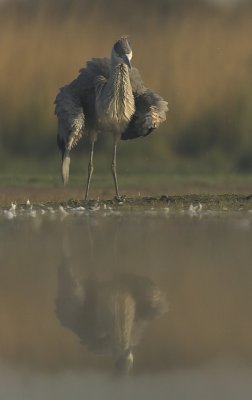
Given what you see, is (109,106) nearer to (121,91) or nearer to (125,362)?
(121,91)

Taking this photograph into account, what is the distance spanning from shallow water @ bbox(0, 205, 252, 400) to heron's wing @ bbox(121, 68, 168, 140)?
2612 millimetres

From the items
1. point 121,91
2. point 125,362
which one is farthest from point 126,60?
point 125,362

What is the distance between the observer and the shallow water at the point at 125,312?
4426 mm

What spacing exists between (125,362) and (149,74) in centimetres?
1418

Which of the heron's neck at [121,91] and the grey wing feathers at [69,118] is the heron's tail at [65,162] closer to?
the grey wing feathers at [69,118]

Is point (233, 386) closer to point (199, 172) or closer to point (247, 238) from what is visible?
point (247, 238)

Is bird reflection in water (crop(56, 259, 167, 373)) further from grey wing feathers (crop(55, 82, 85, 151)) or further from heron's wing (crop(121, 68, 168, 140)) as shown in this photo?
heron's wing (crop(121, 68, 168, 140))

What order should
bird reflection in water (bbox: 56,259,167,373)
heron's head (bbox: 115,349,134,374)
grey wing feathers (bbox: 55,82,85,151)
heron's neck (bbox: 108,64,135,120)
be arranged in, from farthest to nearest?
heron's neck (bbox: 108,64,135,120) → grey wing feathers (bbox: 55,82,85,151) → bird reflection in water (bbox: 56,259,167,373) → heron's head (bbox: 115,349,134,374)

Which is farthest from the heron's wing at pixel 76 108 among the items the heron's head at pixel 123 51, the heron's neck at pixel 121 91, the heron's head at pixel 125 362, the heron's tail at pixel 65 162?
the heron's head at pixel 125 362

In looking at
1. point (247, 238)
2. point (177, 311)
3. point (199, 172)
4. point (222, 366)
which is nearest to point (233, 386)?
point (222, 366)

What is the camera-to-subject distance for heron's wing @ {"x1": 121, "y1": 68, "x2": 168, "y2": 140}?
11773 mm

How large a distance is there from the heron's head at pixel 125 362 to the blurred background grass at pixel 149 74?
1109cm

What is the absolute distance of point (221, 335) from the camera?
514cm

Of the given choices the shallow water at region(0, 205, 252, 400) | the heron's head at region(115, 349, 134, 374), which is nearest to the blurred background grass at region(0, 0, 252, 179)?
the shallow water at region(0, 205, 252, 400)
